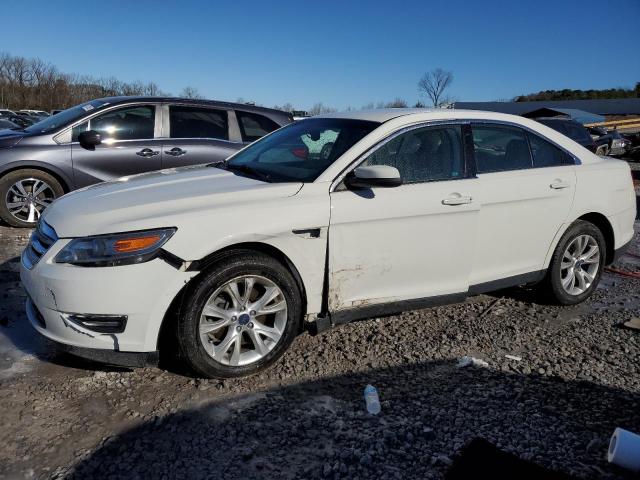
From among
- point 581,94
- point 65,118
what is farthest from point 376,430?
point 581,94

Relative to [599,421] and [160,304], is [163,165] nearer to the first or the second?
[160,304]

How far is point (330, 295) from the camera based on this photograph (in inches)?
134

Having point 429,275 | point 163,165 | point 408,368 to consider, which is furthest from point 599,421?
point 163,165

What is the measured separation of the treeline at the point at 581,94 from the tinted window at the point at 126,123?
79938 mm

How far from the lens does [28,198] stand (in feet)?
21.9

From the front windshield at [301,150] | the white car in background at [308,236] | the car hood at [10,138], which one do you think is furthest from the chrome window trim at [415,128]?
the car hood at [10,138]

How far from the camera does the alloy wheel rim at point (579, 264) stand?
Answer: 4551 millimetres

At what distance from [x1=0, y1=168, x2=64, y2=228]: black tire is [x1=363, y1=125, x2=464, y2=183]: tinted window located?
4762 mm

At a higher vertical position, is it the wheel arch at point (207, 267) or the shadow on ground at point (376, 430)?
the wheel arch at point (207, 267)

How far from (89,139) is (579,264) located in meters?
5.62

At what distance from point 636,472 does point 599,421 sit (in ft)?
1.51

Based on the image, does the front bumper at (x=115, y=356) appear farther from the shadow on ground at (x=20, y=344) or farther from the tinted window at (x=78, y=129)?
the tinted window at (x=78, y=129)

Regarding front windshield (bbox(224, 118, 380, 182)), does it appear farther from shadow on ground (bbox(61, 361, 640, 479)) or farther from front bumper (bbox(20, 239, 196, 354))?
shadow on ground (bbox(61, 361, 640, 479))

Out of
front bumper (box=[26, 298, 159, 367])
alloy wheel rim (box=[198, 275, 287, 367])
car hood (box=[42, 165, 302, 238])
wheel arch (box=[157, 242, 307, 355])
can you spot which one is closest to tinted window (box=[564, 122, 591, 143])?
car hood (box=[42, 165, 302, 238])
